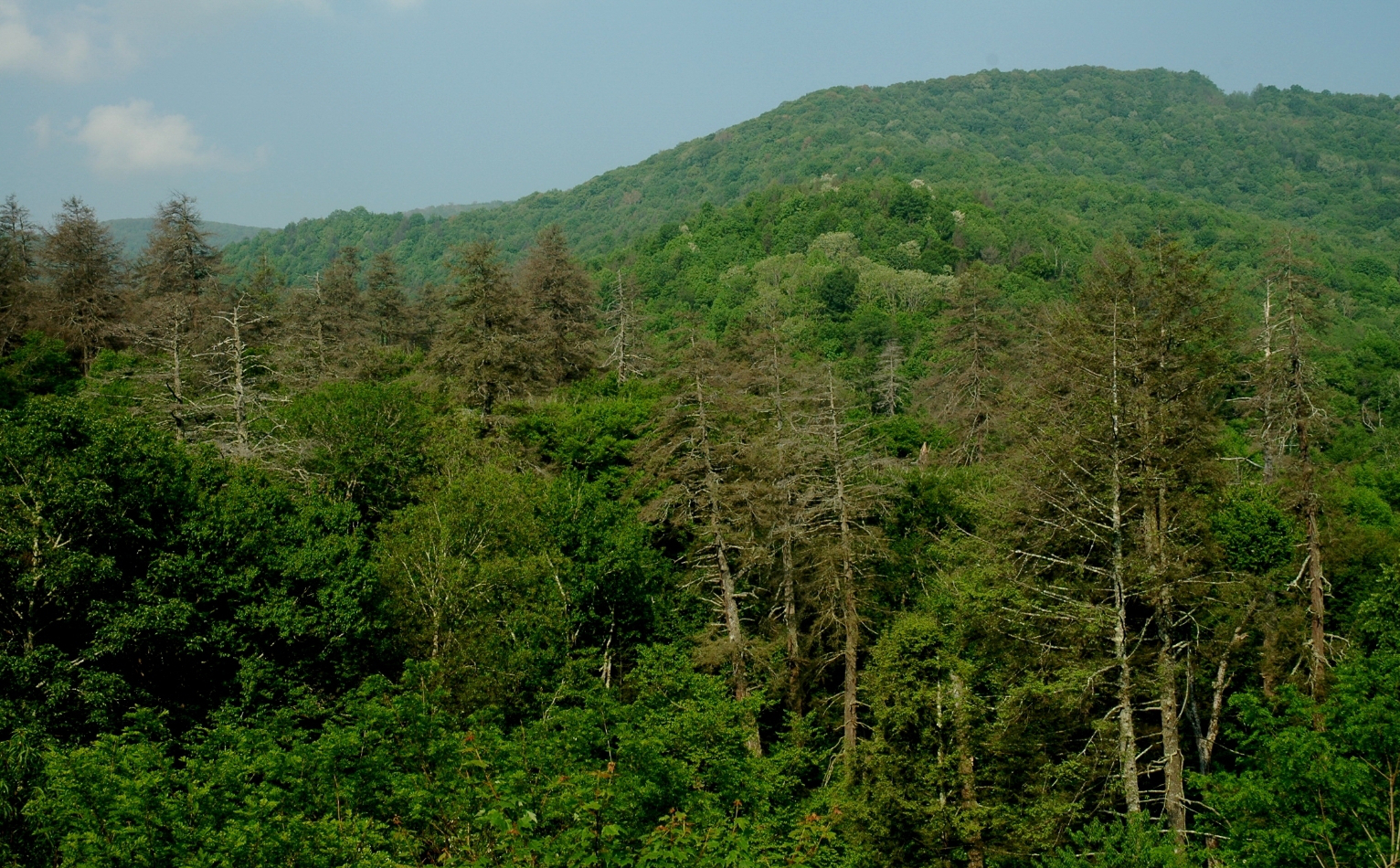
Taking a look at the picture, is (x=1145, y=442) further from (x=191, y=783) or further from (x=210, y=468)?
(x=210, y=468)

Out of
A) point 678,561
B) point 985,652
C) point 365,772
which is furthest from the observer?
point 678,561

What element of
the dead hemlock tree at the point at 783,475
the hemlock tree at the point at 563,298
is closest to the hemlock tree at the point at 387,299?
the hemlock tree at the point at 563,298

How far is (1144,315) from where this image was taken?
1978 cm

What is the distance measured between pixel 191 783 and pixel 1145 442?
648 inches

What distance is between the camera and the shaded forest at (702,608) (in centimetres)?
1288

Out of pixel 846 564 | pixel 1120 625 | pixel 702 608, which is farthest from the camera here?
pixel 702 608

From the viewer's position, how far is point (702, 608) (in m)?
28.8

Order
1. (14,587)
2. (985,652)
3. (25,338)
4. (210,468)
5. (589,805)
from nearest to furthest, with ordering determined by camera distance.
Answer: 1. (589,805)
2. (14,587)
3. (985,652)
4. (210,468)
5. (25,338)

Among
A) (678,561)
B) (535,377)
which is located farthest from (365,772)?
(535,377)

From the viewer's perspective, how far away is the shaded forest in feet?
42.3

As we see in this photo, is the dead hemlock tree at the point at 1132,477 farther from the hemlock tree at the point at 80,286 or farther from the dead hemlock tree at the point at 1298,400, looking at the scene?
the hemlock tree at the point at 80,286

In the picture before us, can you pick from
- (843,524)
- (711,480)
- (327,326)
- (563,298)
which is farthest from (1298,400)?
(327,326)

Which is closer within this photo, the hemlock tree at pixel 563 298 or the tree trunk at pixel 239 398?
the tree trunk at pixel 239 398

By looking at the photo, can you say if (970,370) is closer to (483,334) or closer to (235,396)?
(483,334)
